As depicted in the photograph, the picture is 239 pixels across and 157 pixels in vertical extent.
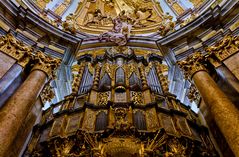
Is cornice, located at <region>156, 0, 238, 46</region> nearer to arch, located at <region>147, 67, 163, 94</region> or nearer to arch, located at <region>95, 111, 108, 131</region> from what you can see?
arch, located at <region>147, 67, 163, 94</region>

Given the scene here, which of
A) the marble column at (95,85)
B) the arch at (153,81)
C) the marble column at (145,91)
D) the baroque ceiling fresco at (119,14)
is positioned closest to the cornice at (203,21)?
the arch at (153,81)

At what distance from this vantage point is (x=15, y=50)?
8.36 meters

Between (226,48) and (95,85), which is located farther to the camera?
(95,85)

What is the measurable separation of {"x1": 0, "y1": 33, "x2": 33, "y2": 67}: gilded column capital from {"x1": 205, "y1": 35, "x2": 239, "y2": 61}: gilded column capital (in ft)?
18.3

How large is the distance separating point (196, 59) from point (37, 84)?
4872 mm

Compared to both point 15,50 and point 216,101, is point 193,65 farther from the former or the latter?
point 15,50

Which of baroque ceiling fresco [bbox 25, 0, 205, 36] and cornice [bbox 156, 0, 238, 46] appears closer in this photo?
cornice [bbox 156, 0, 238, 46]

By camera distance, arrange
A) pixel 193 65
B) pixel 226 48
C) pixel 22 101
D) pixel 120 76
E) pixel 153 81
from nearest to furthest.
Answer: pixel 22 101 < pixel 226 48 < pixel 193 65 < pixel 120 76 < pixel 153 81

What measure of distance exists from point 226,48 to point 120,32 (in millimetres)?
7033

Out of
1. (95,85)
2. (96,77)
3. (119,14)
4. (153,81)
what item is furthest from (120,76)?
(119,14)

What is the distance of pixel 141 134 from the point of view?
6.65 meters

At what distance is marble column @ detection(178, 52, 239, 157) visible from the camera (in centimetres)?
595

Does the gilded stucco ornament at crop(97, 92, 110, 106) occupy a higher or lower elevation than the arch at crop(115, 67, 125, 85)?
lower

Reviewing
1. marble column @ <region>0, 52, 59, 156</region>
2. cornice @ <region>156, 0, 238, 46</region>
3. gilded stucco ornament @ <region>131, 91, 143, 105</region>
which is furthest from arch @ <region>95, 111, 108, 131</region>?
cornice @ <region>156, 0, 238, 46</region>
